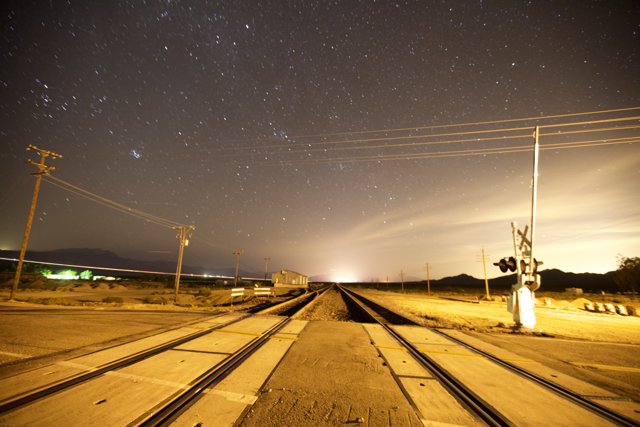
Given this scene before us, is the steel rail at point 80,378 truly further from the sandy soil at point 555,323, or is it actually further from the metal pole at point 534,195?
the metal pole at point 534,195

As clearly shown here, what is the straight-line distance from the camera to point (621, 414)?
3.57m

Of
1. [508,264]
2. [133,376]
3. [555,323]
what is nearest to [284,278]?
[555,323]

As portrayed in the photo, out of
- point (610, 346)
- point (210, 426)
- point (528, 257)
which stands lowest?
point (610, 346)

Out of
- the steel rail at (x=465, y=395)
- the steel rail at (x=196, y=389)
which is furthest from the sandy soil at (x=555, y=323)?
the steel rail at (x=196, y=389)

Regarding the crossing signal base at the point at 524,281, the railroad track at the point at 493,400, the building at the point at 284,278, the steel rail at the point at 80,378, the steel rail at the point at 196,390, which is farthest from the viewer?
the building at the point at 284,278

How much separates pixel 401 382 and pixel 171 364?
4053 millimetres

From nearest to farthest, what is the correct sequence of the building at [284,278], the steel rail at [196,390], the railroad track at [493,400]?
the steel rail at [196,390] → the railroad track at [493,400] → the building at [284,278]

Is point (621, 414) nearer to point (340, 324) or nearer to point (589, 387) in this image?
point (589, 387)

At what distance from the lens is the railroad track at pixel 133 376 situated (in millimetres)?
2994

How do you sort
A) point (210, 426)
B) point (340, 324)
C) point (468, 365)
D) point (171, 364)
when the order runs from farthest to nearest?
1. point (340, 324)
2. point (468, 365)
3. point (171, 364)
4. point (210, 426)

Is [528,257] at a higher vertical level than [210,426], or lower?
higher

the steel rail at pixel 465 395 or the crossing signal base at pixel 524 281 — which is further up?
the crossing signal base at pixel 524 281

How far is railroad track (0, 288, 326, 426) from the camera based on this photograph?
2994mm

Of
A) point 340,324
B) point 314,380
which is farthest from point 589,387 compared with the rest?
point 340,324
